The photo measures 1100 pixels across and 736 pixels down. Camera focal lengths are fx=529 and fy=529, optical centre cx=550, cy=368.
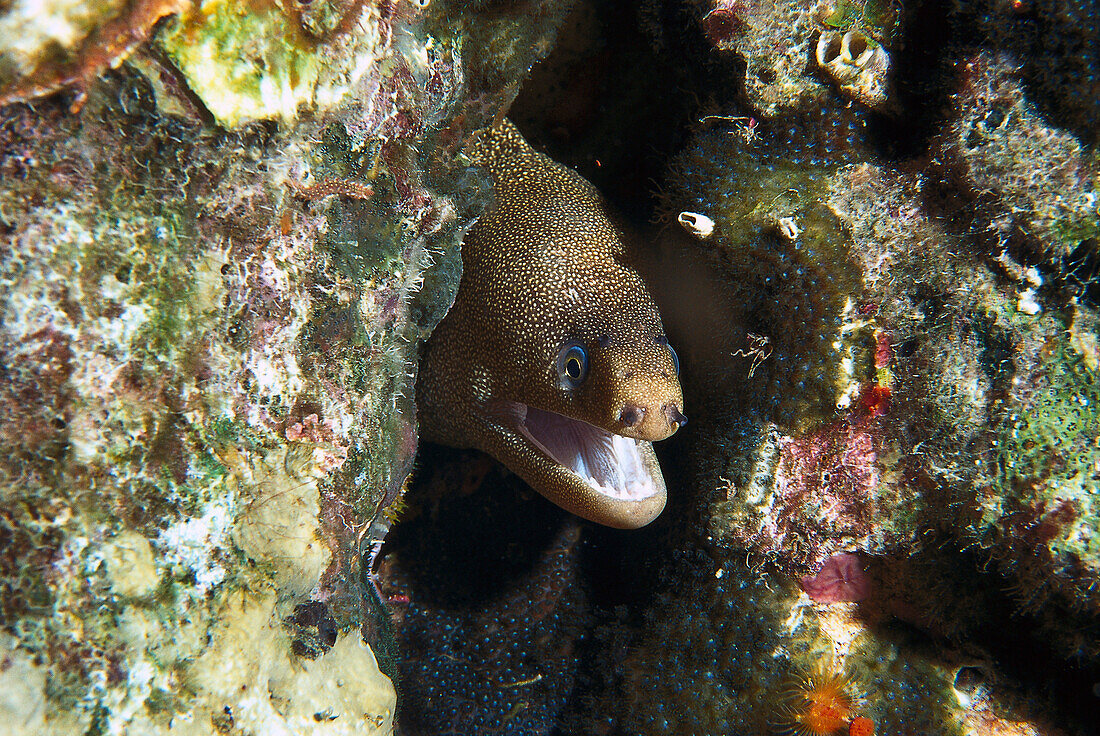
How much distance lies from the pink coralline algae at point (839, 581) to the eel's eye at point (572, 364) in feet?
4.73

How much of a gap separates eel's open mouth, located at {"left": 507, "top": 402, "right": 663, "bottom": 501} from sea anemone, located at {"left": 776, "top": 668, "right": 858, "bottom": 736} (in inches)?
41.9

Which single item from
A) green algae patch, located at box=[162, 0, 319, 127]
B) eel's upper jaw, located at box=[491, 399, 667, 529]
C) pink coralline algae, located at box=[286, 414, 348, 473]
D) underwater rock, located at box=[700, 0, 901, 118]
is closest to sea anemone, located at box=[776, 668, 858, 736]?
eel's upper jaw, located at box=[491, 399, 667, 529]

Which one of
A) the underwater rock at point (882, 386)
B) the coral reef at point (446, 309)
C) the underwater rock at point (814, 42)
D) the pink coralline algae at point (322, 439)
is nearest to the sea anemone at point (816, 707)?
the coral reef at point (446, 309)

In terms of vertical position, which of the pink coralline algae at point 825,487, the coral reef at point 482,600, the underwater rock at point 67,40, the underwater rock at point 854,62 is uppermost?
the underwater rock at point 854,62

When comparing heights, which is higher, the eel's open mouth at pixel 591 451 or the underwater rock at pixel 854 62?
the underwater rock at pixel 854 62

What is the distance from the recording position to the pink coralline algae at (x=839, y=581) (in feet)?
8.22

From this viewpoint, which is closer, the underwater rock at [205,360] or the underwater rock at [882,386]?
the underwater rock at [205,360]

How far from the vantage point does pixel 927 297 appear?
89.4 inches

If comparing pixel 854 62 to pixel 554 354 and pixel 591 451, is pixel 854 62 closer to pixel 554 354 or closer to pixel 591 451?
pixel 554 354

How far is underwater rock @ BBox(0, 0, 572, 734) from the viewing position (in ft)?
3.73

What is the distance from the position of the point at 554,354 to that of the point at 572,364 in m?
0.10

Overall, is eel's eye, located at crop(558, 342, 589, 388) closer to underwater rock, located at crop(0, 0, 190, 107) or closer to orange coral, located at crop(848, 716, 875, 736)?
underwater rock, located at crop(0, 0, 190, 107)

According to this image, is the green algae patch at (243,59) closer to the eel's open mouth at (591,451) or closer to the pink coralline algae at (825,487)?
the eel's open mouth at (591,451)

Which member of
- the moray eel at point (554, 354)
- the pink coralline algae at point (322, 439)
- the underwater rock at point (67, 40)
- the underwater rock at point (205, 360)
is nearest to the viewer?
the underwater rock at point (67, 40)
